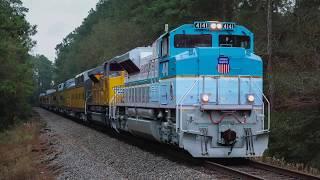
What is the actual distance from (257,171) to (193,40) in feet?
12.6

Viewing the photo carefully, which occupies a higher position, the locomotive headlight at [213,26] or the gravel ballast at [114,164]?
the locomotive headlight at [213,26]

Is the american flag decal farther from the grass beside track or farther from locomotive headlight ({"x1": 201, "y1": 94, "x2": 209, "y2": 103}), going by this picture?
the grass beside track

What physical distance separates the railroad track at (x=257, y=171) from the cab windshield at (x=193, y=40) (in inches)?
120

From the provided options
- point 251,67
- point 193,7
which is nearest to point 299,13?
point 193,7

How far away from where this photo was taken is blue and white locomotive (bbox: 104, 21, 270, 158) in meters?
11.9

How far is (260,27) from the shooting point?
29078 mm

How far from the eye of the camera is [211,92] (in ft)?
40.6

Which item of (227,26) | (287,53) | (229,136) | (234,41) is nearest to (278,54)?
(287,53)

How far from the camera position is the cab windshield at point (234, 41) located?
43.2ft

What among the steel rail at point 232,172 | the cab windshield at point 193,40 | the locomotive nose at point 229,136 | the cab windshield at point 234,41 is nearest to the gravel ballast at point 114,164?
the steel rail at point 232,172

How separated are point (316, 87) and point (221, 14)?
14365mm

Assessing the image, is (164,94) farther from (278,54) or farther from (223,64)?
(278,54)

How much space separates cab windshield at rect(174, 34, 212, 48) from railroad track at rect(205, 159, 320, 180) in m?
3.05

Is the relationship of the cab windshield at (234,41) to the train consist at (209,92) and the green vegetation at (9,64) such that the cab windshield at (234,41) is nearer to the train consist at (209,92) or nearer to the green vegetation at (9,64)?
the train consist at (209,92)
